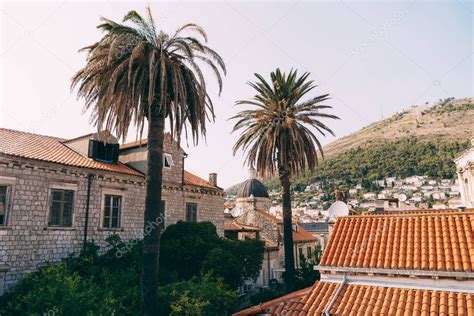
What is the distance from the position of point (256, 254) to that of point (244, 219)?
17921 mm

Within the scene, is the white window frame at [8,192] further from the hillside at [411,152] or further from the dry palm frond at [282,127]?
the hillside at [411,152]

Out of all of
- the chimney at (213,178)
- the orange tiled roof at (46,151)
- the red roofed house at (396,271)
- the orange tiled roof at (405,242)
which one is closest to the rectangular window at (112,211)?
the orange tiled roof at (46,151)

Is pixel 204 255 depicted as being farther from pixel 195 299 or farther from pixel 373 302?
pixel 373 302

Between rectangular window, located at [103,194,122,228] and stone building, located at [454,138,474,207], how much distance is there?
1277 inches

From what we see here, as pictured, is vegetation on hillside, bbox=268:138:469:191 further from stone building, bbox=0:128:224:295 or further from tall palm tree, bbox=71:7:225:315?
tall palm tree, bbox=71:7:225:315

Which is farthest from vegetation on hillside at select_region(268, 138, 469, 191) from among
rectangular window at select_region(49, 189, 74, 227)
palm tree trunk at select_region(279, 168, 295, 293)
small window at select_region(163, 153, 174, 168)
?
rectangular window at select_region(49, 189, 74, 227)

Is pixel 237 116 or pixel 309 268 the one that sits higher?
pixel 237 116

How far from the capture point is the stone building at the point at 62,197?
52.4 feet

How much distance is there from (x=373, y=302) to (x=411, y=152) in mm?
171306

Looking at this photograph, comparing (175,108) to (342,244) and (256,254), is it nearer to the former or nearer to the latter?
(342,244)

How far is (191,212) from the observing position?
26.6m

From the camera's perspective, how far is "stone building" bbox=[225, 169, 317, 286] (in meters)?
33.8

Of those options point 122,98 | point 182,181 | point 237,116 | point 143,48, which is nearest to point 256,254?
point 182,181

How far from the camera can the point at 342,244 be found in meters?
13.7
